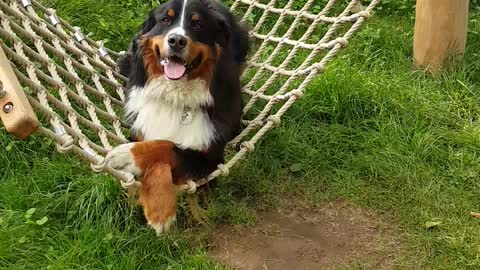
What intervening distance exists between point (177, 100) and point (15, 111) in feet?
3.24

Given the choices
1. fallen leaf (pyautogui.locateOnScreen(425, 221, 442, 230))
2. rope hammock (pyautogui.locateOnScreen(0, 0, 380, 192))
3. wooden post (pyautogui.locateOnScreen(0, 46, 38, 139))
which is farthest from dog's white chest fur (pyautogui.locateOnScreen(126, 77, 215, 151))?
fallen leaf (pyautogui.locateOnScreen(425, 221, 442, 230))

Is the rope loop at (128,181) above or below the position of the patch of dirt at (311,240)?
above

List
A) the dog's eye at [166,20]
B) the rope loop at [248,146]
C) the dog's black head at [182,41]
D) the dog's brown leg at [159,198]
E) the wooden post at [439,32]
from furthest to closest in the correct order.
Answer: the wooden post at [439,32] → the rope loop at [248,146] → the dog's eye at [166,20] → the dog's black head at [182,41] → the dog's brown leg at [159,198]

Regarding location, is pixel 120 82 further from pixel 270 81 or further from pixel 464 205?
pixel 464 205

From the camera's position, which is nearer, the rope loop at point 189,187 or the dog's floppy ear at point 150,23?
the rope loop at point 189,187

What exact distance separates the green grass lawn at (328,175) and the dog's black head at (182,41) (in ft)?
2.04

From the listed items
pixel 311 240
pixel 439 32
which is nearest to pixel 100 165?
pixel 311 240

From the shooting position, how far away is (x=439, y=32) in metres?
4.09

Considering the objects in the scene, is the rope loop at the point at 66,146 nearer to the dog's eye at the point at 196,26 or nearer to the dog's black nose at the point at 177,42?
the dog's black nose at the point at 177,42

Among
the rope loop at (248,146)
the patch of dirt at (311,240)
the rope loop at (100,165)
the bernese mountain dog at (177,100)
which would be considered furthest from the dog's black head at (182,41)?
the patch of dirt at (311,240)

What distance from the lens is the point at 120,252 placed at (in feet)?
9.47

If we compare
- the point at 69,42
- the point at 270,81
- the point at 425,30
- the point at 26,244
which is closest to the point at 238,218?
the point at 270,81

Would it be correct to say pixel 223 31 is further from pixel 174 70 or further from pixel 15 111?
pixel 15 111

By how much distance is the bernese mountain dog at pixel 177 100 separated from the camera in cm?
278
